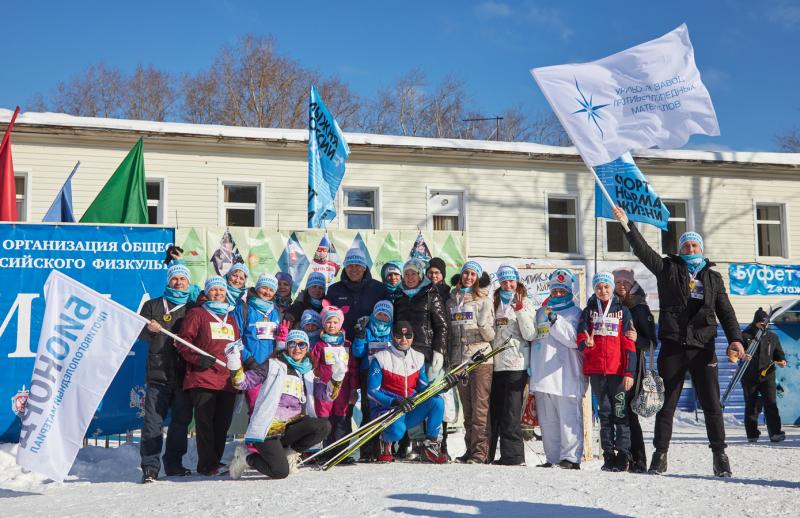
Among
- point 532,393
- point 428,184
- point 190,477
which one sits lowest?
point 190,477

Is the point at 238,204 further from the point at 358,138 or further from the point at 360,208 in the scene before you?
the point at 358,138

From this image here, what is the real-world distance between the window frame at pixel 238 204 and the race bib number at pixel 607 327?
10233 millimetres

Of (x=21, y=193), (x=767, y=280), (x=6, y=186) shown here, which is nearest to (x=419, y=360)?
(x=6, y=186)

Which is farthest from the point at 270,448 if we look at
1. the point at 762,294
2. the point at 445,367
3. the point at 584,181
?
the point at 762,294

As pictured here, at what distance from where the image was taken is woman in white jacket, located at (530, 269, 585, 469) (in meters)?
7.72

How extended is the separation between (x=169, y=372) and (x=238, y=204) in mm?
9515

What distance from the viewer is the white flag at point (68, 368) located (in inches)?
256

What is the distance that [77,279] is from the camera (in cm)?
898

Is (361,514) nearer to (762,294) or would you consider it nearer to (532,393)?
(532,393)

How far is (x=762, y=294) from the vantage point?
19016mm

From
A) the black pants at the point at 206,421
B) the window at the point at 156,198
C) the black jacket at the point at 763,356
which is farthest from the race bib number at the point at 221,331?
the window at the point at 156,198

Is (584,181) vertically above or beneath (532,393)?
above

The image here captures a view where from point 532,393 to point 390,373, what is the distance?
1449mm

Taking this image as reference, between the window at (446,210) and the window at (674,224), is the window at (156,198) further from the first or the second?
the window at (674,224)
